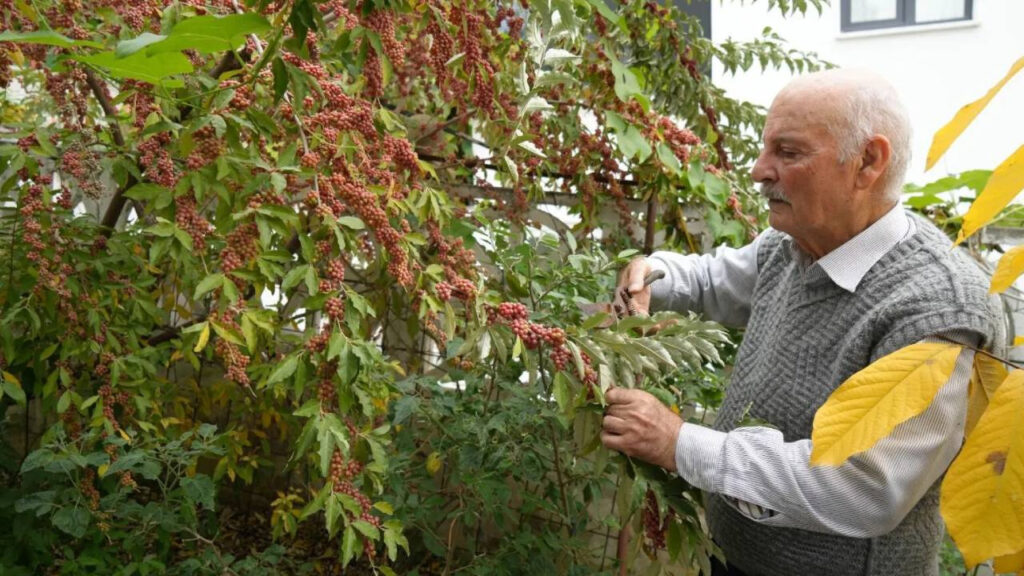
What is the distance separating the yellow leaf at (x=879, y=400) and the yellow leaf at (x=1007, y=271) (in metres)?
0.07

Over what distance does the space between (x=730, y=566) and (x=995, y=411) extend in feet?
4.46

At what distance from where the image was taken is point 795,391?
5.44 feet

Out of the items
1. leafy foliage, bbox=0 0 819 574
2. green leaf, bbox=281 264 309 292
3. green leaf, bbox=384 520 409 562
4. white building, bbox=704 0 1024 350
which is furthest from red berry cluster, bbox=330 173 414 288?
white building, bbox=704 0 1024 350

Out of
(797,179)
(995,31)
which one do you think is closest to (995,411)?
(797,179)

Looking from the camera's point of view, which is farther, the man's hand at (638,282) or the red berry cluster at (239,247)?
the man's hand at (638,282)

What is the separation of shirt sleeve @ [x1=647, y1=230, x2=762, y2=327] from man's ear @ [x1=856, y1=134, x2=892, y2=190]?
1.59 ft

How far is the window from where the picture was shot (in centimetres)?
862

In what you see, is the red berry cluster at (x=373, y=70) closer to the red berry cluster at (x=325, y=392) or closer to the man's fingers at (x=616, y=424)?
the red berry cluster at (x=325, y=392)

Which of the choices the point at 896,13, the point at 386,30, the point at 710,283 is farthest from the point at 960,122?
the point at 896,13

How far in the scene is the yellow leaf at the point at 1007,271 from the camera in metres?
0.58

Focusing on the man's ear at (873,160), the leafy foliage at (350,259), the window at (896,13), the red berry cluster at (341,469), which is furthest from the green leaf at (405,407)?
the window at (896,13)

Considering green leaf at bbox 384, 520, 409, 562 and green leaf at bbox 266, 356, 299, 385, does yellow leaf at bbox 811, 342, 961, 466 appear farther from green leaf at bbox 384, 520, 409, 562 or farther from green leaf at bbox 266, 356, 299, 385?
green leaf at bbox 384, 520, 409, 562

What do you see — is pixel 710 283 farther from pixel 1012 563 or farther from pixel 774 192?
pixel 1012 563

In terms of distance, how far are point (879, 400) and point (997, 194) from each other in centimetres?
16
